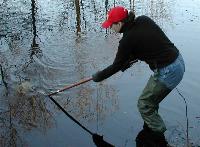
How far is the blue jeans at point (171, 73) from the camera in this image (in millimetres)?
5426

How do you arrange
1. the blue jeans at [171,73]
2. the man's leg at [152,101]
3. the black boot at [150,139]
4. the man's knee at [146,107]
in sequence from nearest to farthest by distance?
the blue jeans at [171,73] → the man's leg at [152,101] → the man's knee at [146,107] → the black boot at [150,139]

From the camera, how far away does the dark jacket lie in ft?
17.3

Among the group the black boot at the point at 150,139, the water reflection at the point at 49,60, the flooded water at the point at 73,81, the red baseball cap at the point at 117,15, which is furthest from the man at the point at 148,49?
the water reflection at the point at 49,60

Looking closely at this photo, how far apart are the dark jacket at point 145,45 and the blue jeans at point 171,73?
0.06 meters

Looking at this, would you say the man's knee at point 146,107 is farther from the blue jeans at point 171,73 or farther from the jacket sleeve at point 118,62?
the jacket sleeve at point 118,62

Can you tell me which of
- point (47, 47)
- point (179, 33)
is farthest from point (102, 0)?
point (47, 47)

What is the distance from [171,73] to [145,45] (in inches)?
20.8

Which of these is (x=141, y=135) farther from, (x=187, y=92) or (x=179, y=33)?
(x=179, y=33)

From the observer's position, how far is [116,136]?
6184mm

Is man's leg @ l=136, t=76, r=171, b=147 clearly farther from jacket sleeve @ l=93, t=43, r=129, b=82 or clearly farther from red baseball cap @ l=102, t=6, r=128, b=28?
red baseball cap @ l=102, t=6, r=128, b=28

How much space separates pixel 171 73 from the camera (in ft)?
17.9

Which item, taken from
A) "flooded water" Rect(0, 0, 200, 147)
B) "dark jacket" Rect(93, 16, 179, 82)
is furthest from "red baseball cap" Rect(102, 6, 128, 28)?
"flooded water" Rect(0, 0, 200, 147)

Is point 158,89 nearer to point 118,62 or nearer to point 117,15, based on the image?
point 118,62

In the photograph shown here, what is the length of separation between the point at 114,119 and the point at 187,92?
1.78 meters
